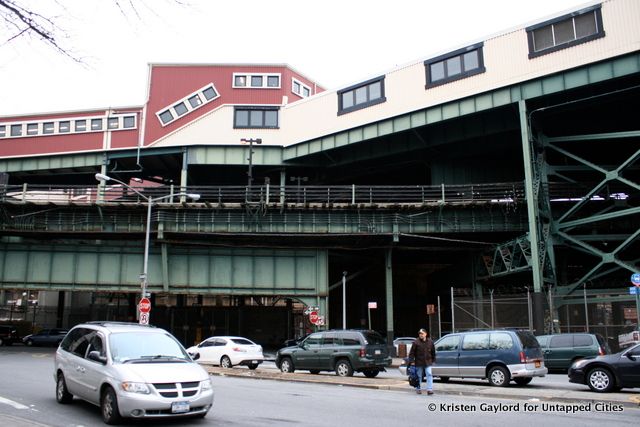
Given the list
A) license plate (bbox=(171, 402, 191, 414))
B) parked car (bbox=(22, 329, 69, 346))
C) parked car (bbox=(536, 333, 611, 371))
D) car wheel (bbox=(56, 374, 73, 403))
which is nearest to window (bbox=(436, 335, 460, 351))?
parked car (bbox=(536, 333, 611, 371))

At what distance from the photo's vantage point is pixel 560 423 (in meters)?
10.0

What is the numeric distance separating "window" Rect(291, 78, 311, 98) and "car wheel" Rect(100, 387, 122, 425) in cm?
3939

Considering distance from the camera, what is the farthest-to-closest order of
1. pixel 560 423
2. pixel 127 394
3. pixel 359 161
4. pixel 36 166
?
pixel 36 166 < pixel 359 161 < pixel 560 423 < pixel 127 394

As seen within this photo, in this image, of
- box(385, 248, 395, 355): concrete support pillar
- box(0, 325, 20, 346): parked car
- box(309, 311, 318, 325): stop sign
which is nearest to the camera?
box(309, 311, 318, 325): stop sign

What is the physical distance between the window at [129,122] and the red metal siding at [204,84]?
7.26 ft

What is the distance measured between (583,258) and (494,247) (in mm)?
9002

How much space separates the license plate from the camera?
8867 mm

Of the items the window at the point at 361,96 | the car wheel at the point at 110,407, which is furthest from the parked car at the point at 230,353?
the window at the point at 361,96

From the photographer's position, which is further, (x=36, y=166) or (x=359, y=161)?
(x=36, y=166)

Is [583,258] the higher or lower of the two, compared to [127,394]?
higher

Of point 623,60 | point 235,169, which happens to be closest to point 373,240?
point 235,169

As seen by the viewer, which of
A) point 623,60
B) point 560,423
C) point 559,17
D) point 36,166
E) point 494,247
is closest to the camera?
point 560,423

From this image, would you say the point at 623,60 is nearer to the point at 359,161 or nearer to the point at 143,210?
the point at 359,161

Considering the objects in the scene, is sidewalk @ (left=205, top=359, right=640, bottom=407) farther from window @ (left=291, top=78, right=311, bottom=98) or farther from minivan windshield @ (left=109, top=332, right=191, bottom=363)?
window @ (left=291, top=78, right=311, bottom=98)
